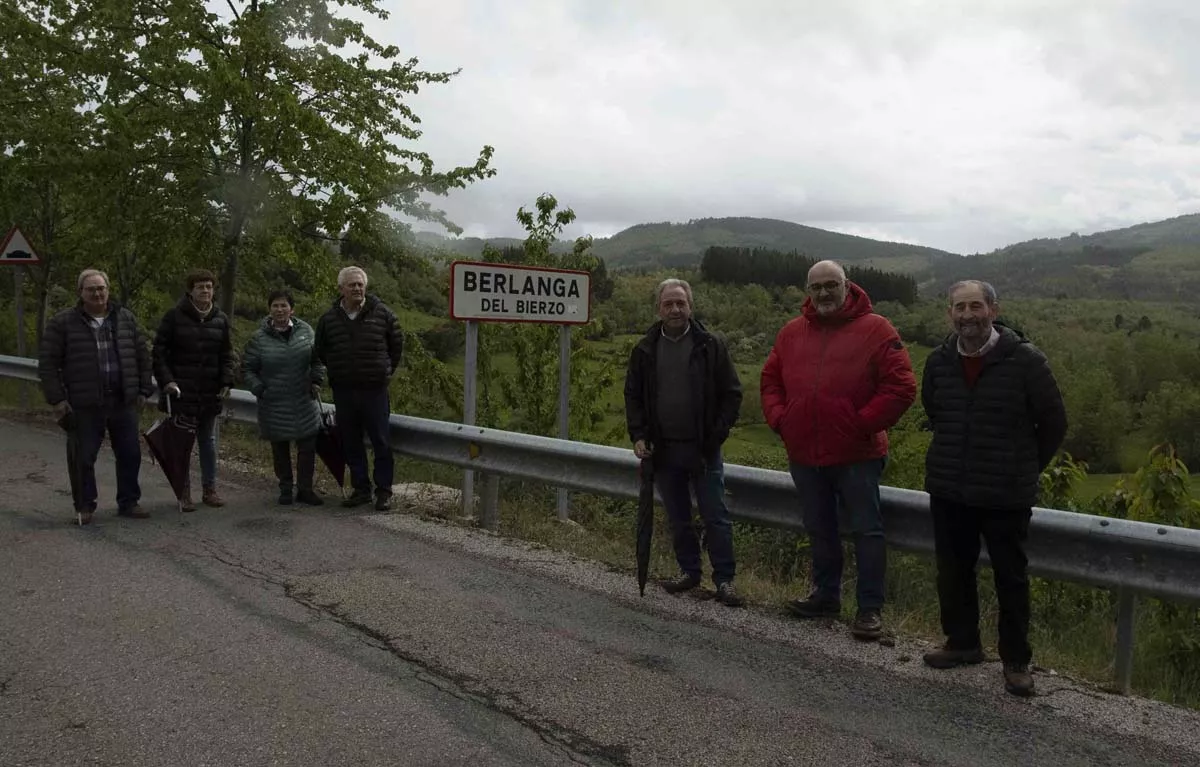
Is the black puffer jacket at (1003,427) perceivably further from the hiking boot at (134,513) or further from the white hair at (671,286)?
the hiking boot at (134,513)

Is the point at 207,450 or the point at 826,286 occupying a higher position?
the point at 826,286

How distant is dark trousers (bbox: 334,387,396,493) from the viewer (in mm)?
7320

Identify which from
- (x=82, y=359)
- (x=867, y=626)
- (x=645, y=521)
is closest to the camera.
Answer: (x=867, y=626)

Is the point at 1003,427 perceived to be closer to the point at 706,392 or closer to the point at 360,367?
the point at 706,392

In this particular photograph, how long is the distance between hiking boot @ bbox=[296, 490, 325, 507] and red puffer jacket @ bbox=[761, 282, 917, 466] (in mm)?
4087

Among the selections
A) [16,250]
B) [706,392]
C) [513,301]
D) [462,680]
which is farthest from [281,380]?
[16,250]

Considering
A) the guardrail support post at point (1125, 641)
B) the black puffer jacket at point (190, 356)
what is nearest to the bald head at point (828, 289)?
the guardrail support post at point (1125, 641)

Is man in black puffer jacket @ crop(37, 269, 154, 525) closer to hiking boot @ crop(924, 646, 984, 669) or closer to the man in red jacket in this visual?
the man in red jacket

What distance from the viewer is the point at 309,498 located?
7430 millimetres

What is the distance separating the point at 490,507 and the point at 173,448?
2533mm

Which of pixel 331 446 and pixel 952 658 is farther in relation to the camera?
pixel 331 446

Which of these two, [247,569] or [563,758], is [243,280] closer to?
[247,569]

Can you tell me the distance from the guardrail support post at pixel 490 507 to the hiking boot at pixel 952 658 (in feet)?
11.1

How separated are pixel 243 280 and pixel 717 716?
12.7 meters
